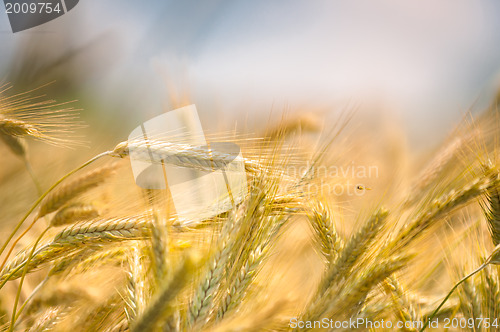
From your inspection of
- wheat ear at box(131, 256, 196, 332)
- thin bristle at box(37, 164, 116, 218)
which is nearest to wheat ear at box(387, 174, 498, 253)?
wheat ear at box(131, 256, 196, 332)

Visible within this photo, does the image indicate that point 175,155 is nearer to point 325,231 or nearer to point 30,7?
point 325,231

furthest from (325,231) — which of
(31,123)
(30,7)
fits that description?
(30,7)

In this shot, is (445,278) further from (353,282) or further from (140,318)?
(140,318)

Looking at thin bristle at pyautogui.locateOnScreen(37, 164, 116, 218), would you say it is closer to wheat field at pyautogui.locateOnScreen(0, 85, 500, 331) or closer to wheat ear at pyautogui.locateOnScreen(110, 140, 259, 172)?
wheat field at pyautogui.locateOnScreen(0, 85, 500, 331)

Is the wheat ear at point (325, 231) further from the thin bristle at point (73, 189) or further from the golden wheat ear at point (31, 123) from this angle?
the golden wheat ear at point (31, 123)

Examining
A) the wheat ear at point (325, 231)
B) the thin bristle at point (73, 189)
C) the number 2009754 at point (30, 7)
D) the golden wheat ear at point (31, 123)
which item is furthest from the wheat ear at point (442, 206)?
the number 2009754 at point (30, 7)

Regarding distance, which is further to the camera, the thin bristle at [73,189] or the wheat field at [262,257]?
the thin bristle at [73,189]
